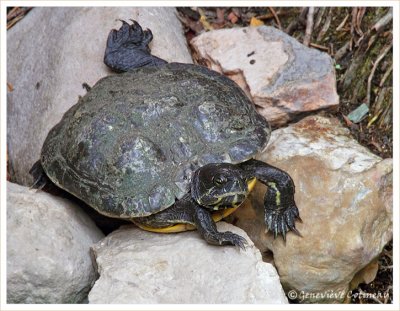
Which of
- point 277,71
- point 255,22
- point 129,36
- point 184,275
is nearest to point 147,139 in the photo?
point 184,275

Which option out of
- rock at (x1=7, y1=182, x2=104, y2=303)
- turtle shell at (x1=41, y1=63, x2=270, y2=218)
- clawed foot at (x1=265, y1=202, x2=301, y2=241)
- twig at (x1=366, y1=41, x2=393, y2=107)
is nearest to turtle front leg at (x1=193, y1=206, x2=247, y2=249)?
turtle shell at (x1=41, y1=63, x2=270, y2=218)

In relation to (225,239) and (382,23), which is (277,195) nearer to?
(225,239)

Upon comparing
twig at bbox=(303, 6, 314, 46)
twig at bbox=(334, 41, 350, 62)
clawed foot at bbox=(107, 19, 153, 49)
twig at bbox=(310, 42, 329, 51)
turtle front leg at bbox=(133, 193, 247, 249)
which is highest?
clawed foot at bbox=(107, 19, 153, 49)

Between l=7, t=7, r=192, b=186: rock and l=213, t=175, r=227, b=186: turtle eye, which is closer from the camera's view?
l=213, t=175, r=227, b=186: turtle eye

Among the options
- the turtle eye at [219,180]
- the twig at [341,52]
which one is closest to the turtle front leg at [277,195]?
the turtle eye at [219,180]

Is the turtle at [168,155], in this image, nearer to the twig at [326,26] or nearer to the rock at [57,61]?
the rock at [57,61]

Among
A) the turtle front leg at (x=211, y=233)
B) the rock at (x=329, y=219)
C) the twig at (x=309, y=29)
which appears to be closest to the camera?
the turtle front leg at (x=211, y=233)

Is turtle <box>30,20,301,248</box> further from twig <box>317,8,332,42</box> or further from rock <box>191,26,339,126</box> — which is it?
twig <box>317,8,332,42</box>
